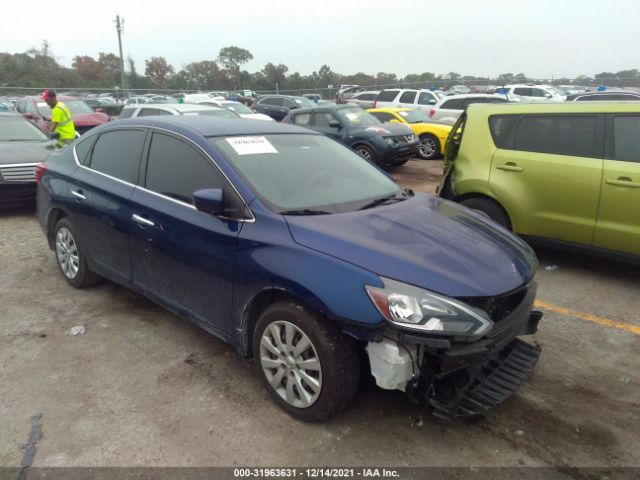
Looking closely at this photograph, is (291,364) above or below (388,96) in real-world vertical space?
below

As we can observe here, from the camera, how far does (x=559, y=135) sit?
4875 millimetres

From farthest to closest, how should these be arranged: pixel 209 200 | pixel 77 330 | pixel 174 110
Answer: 1. pixel 174 110
2. pixel 77 330
3. pixel 209 200

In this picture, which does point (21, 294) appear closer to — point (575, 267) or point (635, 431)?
point (635, 431)

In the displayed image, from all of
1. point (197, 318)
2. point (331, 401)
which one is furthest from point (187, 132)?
point (331, 401)

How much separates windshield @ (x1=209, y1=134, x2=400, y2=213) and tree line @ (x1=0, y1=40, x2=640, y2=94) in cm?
3194

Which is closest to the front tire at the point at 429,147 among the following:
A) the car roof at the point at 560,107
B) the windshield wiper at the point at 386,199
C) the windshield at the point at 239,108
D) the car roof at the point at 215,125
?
the windshield at the point at 239,108

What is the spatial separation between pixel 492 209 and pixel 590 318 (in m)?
1.62

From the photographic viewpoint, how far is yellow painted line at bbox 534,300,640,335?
3852 millimetres

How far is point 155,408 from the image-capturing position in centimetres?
281

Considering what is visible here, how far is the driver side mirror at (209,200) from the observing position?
9.15 feet

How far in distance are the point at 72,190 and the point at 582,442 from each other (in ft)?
13.8

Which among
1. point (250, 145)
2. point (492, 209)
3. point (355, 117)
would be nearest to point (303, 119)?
point (355, 117)

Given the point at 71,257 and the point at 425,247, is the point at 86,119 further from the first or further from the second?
the point at 425,247

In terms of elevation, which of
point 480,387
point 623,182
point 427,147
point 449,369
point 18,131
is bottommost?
point 480,387
